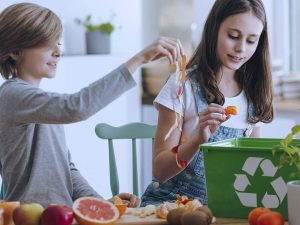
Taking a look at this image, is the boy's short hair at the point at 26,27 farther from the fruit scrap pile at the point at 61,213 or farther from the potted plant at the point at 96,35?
the potted plant at the point at 96,35

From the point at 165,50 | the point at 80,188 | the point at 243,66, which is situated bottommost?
the point at 80,188

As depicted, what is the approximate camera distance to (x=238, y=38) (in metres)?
1.99

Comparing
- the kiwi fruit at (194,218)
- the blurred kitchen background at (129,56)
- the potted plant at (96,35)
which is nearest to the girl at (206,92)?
the kiwi fruit at (194,218)

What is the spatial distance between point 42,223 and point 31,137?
0.52 meters

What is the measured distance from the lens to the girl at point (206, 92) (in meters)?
1.99

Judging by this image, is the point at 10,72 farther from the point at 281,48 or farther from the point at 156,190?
the point at 281,48

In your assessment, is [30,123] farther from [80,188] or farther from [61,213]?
[61,213]

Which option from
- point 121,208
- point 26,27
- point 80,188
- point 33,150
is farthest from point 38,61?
point 121,208

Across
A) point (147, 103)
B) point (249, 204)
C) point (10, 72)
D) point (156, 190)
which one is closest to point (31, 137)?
point (10, 72)

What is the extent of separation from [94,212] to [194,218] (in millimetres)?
216

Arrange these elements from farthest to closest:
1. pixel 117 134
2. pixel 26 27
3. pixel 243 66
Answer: pixel 117 134, pixel 243 66, pixel 26 27

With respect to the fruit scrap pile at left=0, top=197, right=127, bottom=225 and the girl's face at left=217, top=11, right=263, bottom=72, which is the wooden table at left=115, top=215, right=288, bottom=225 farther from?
the girl's face at left=217, top=11, right=263, bottom=72

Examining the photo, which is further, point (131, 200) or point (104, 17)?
point (104, 17)

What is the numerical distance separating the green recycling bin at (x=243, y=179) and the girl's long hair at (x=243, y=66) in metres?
0.52
